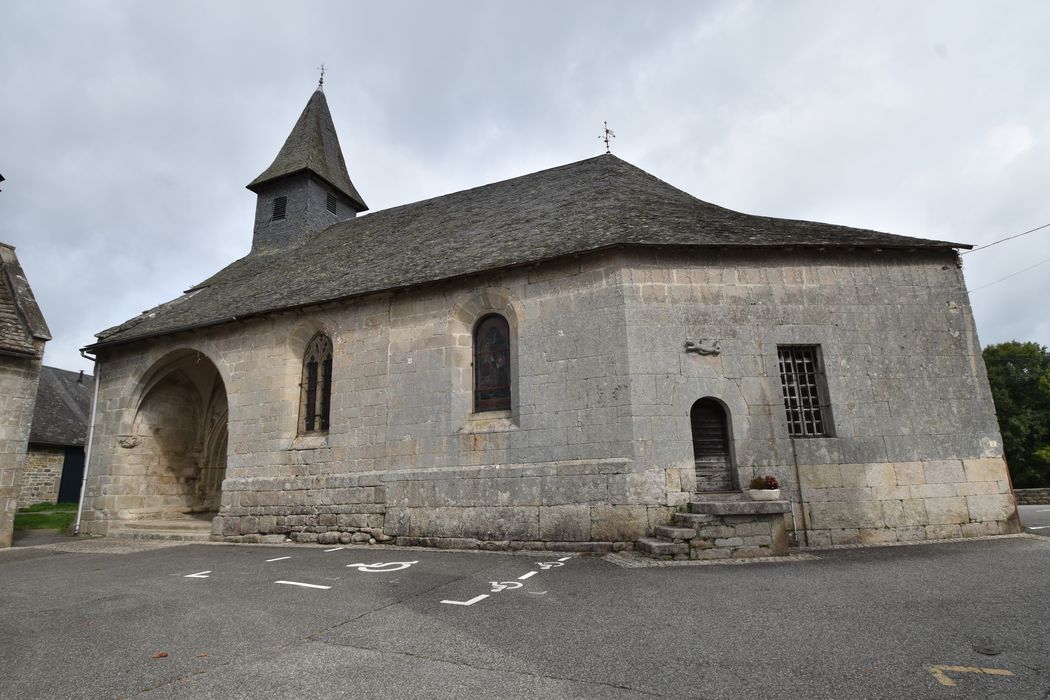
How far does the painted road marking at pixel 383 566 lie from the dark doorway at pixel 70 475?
2236 centimetres

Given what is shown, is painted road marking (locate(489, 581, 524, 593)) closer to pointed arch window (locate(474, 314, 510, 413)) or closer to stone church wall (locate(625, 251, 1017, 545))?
stone church wall (locate(625, 251, 1017, 545))

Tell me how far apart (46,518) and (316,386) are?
1199cm

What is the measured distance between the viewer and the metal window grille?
60.8 ft

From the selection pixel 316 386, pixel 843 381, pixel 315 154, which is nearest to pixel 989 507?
pixel 843 381

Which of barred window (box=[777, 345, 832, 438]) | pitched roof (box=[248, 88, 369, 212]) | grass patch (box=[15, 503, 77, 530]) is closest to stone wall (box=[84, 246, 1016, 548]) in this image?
barred window (box=[777, 345, 832, 438])

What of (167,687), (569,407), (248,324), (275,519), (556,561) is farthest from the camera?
(248,324)

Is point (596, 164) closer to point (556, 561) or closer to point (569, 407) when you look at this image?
point (569, 407)

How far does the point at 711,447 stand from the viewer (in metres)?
8.34

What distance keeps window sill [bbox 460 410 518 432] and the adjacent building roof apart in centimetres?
882

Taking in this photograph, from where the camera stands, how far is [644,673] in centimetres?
318

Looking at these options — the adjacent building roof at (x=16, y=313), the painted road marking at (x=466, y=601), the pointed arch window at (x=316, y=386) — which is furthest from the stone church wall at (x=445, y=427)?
the painted road marking at (x=466, y=601)

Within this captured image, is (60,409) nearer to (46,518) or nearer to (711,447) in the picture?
(46,518)

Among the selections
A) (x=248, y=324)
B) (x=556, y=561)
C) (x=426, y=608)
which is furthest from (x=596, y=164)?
(x=426, y=608)

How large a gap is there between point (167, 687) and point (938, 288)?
36.2 ft
